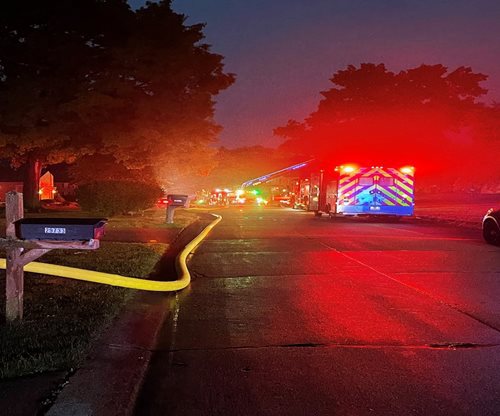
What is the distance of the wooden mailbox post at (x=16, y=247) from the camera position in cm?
473

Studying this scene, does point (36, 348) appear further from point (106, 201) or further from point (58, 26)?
point (58, 26)

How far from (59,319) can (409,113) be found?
47033mm

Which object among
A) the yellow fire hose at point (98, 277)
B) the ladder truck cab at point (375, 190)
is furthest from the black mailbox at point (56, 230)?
the ladder truck cab at point (375, 190)

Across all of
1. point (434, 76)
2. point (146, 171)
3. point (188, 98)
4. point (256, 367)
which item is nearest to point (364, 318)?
point (256, 367)

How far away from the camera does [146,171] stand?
103ft

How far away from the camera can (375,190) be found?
73.0ft

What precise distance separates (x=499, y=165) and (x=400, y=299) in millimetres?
45828

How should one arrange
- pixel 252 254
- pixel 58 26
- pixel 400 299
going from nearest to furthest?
pixel 400 299 → pixel 252 254 → pixel 58 26

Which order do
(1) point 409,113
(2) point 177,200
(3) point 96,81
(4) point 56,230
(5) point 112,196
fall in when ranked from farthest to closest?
(1) point 409,113 → (3) point 96,81 → (5) point 112,196 → (2) point 177,200 → (4) point 56,230

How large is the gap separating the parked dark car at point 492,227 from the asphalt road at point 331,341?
336cm

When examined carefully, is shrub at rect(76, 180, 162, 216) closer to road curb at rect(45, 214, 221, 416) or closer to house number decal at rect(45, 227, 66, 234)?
road curb at rect(45, 214, 221, 416)

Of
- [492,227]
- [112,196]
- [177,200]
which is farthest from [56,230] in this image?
[112,196]

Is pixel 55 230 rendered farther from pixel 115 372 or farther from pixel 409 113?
pixel 409 113

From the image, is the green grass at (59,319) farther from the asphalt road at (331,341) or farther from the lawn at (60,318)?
the asphalt road at (331,341)
